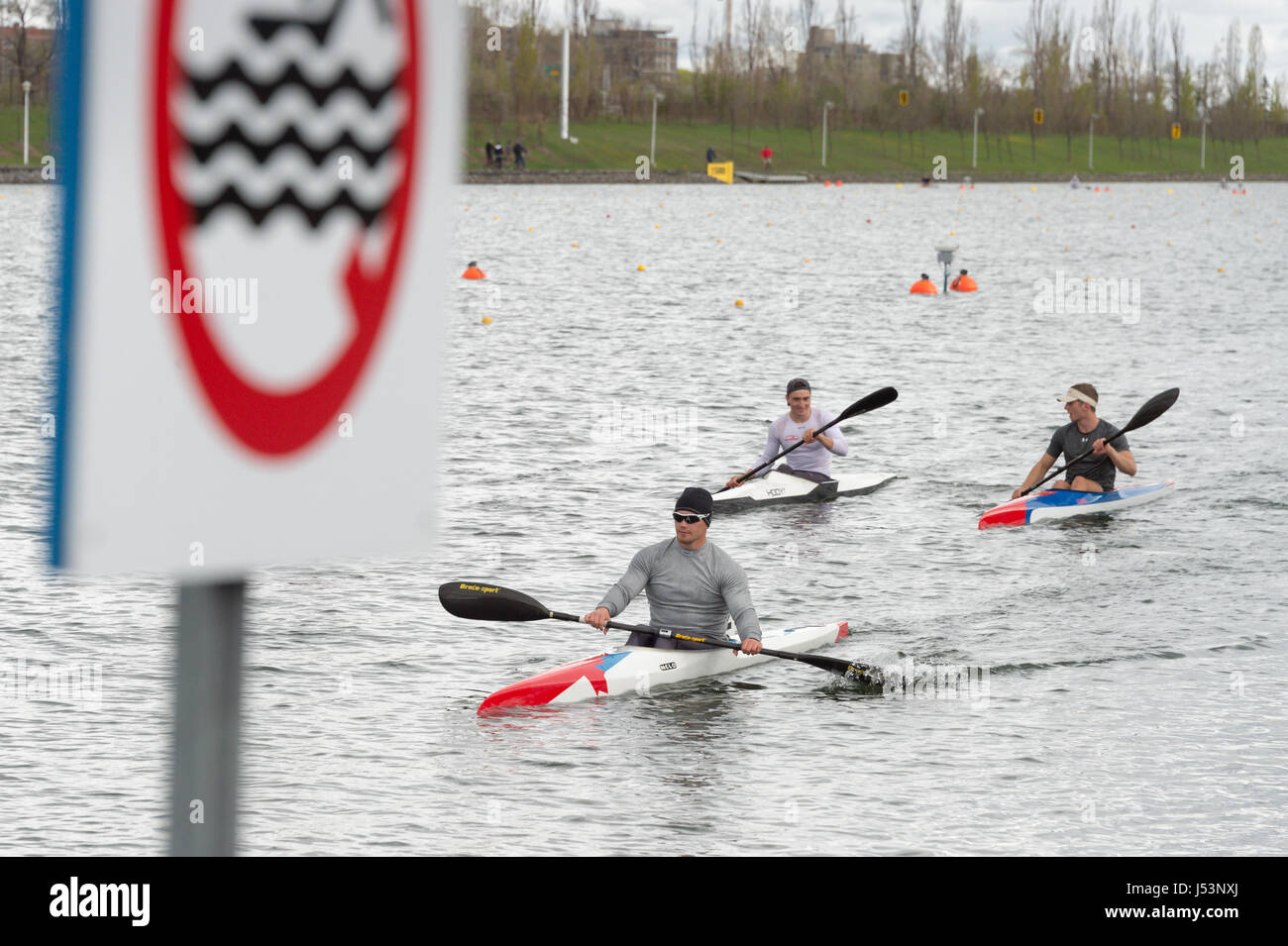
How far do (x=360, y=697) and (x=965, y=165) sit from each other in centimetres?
16232

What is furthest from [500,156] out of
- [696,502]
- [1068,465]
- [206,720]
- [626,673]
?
[206,720]

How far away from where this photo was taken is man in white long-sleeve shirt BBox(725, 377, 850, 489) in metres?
21.0

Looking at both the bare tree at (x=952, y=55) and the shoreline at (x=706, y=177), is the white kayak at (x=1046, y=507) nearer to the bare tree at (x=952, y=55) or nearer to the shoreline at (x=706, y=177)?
the shoreline at (x=706, y=177)

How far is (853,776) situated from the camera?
39.7 ft

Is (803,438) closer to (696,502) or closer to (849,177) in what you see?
(696,502)

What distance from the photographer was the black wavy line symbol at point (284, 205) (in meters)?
1.82

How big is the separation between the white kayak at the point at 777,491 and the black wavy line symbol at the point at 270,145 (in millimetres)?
20005

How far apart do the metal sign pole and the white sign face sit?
4cm

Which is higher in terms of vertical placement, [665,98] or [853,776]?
[665,98]

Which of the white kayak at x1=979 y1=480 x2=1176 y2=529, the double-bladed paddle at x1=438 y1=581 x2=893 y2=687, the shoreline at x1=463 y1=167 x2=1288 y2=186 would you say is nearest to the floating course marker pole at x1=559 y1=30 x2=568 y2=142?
the shoreline at x1=463 y1=167 x2=1288 y2=186

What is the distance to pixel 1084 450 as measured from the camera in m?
21.2

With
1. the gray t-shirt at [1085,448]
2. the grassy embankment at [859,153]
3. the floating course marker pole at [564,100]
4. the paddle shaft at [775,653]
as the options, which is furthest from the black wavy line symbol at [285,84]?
the floating course marker pole at [564,100]

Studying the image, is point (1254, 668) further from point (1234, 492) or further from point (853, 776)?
point (1234, 492)
